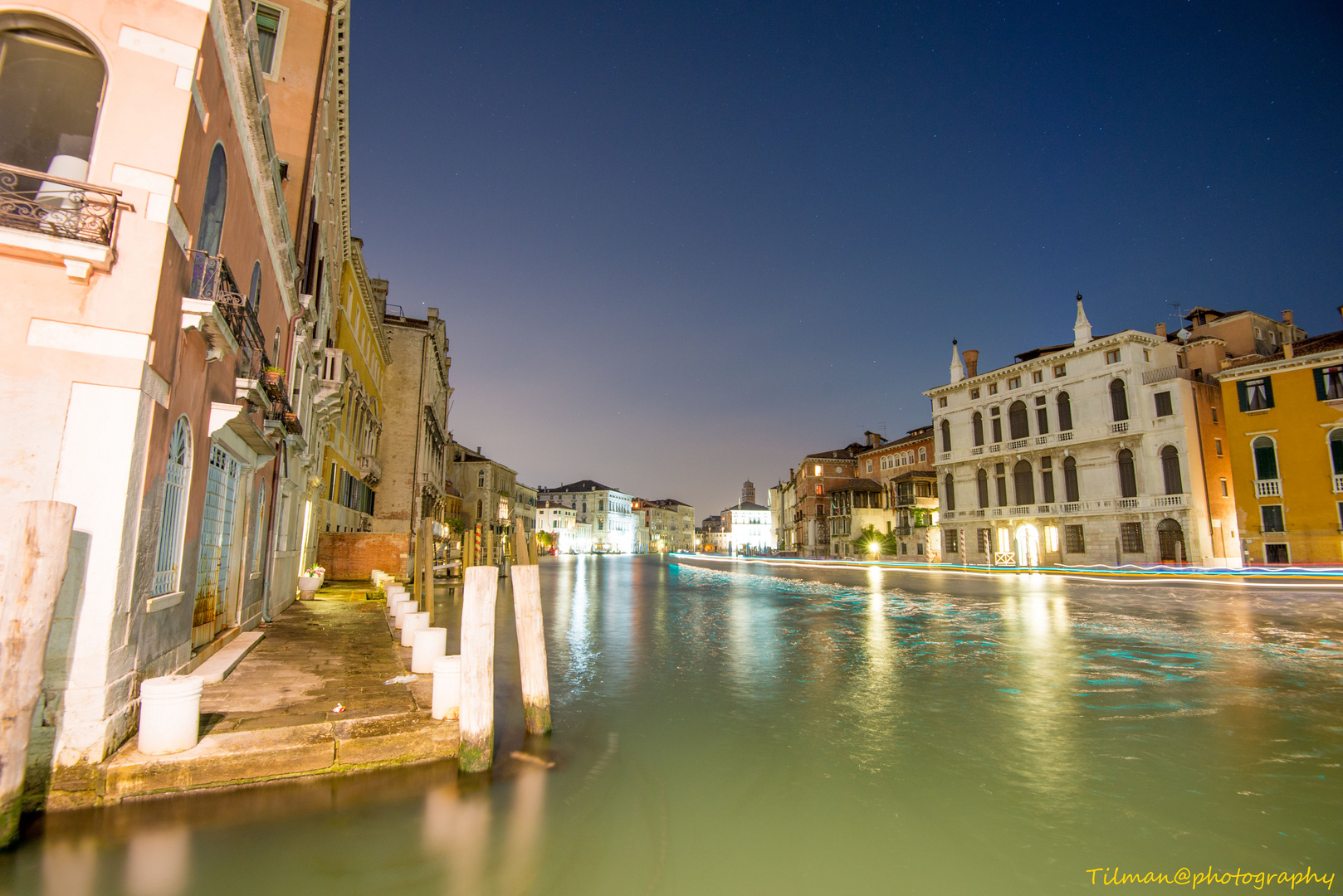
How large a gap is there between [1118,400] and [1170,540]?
764 centimetres

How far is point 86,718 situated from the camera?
478 cm

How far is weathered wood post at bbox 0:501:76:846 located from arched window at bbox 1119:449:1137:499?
4051cm

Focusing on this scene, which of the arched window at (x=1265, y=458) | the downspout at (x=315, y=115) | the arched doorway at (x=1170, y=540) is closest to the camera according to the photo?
the downspout at (x=315, y=115)

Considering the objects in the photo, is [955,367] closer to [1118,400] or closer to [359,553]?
[1118,400]

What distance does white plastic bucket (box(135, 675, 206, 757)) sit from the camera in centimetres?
494

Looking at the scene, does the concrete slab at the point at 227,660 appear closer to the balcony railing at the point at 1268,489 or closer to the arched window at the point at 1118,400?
the arched window at the point at 1118,400

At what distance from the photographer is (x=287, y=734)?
5.55m

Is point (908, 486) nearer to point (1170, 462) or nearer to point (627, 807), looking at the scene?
point (1170, 462)

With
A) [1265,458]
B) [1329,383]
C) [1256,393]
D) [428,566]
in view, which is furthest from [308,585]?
[1329,383]

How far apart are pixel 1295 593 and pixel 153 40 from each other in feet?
108

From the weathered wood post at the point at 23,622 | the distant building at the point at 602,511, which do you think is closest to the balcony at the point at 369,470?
the weathered wood post at the point at 23,622

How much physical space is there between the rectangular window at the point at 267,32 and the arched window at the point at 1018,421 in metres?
39.9

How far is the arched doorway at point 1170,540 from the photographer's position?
31.4 m

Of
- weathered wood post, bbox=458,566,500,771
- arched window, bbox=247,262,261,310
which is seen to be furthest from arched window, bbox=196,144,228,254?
weathered wood post, bbox=458,566,500,771
